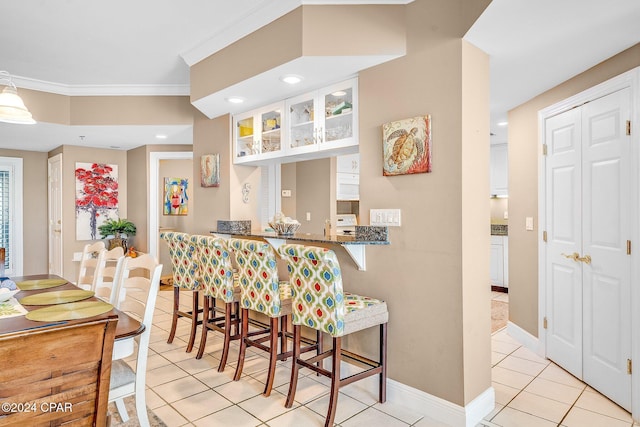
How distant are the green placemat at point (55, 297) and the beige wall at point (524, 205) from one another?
3.41m

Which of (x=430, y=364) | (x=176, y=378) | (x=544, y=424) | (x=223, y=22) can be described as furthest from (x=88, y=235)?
(x=544, y=424)

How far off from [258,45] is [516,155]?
253 cm

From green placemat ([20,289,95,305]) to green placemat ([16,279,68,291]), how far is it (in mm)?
236

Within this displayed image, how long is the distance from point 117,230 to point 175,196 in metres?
1.22

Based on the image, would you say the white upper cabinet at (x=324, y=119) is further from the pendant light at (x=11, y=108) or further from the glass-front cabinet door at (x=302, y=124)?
the pendant light at (x=11, y=108)

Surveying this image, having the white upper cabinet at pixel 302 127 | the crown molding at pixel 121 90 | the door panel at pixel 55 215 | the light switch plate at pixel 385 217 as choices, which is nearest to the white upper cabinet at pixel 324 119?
the white upper cabinet at pixel 302 127

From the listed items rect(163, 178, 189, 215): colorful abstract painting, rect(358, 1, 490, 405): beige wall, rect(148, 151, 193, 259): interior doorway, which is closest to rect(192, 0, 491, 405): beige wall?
rect(358, 1, 490, 405): beige wall

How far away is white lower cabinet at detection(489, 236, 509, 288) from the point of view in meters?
5.73

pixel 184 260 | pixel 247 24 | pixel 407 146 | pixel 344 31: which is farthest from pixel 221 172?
pixel 407 146

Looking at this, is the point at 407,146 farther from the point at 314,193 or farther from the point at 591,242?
the point at 314,193

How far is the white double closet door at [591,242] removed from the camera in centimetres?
245

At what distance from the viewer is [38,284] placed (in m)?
2.55

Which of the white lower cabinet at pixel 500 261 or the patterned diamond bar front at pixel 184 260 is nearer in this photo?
the patterned diamond bar front at pixel 184 260

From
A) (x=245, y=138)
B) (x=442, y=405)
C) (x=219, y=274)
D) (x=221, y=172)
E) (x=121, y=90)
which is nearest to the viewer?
(x=442, y=405)
